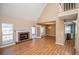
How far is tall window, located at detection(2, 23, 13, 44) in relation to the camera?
17.6 ft

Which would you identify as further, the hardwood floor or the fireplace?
the fireplace

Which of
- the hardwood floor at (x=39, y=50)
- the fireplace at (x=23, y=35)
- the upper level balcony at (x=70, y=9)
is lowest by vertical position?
the hardwood floor at (x=39, y=50)

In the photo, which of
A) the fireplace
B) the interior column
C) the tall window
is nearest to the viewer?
the tall window

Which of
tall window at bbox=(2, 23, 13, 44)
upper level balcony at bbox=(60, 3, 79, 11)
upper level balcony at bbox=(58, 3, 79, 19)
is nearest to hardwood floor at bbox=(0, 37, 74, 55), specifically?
tall window at bbox=(2, 23, 13, 44)

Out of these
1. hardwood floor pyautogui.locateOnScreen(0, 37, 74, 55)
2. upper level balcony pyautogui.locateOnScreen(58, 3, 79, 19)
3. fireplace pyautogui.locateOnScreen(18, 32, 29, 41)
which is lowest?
hardwood floor pyautogui.locateOnScreen(0, 37, 74, 55)

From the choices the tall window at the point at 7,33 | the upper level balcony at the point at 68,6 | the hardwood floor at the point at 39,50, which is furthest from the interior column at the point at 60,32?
the tall window at the point at 7,33

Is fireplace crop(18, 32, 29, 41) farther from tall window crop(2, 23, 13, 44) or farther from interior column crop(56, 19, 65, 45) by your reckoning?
interior column crop(56, 19, 65, 45)

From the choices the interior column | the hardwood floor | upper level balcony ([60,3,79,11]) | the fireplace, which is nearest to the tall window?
the hardwood floor

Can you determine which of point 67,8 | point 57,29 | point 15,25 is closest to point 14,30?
point 15,25

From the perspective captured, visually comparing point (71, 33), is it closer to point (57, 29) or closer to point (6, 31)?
point (57, 29)

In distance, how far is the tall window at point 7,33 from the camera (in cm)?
536

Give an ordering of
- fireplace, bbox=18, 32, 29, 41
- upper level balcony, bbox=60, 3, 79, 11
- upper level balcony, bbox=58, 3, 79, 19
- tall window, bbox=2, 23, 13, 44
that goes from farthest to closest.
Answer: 1. fireplace, bbox=18, 32, 29, 41
2. tall window, bbox=2, 23, 13, 44
3. upper level balcony, bbox=60, 3, 79, 11
4. upper level balcony, bbox=58, 3, 79, 19

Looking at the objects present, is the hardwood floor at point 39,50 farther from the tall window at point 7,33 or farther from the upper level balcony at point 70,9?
the upper level balcony at point 70,9

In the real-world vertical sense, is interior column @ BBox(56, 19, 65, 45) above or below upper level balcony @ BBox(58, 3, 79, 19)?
below
